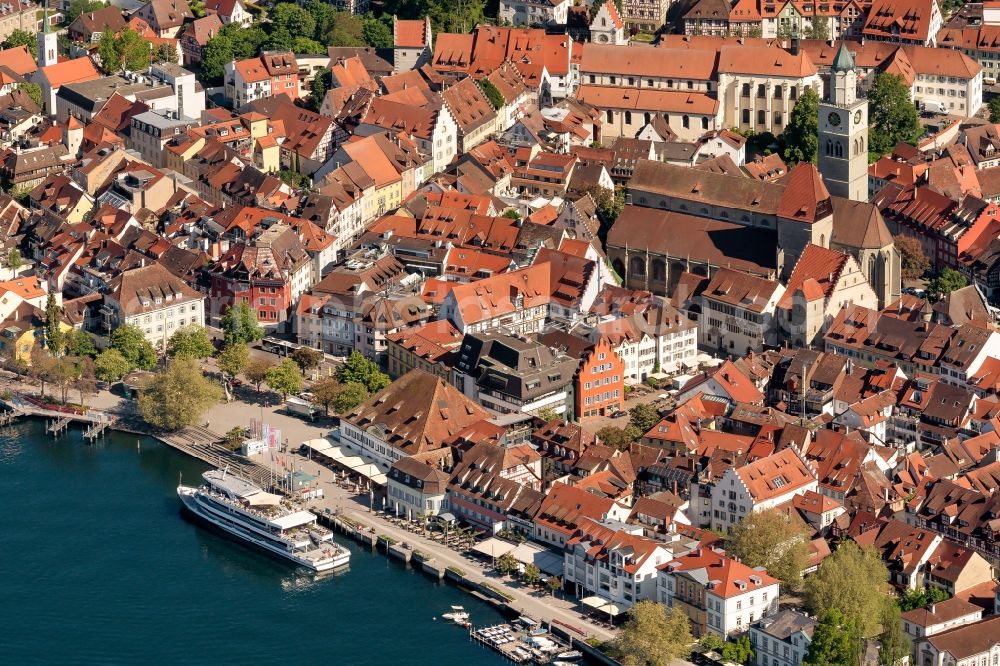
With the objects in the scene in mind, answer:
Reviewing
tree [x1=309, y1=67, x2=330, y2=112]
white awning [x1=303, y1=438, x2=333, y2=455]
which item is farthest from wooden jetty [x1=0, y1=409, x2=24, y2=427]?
tree [x1=309, y1=67, x2=330, y2=112]

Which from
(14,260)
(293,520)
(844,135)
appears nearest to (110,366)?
(14,260)

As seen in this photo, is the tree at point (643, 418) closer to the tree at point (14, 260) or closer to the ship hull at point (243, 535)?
the ship hull at point (243, 535)

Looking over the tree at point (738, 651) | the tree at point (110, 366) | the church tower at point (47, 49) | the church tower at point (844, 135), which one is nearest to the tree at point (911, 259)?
the church tower at point (844, 135)

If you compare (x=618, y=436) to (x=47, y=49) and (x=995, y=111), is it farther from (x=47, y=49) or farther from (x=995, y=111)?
(x=47, y=49)

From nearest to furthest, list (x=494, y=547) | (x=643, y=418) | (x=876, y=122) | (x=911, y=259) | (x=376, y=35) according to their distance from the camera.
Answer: (x=494, y=547) → (x=643, y=418) → (x=911, y=259) → (x=876, y=122) → (x=376, y=35)

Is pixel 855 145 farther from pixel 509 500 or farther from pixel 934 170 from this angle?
pixel 509 500
